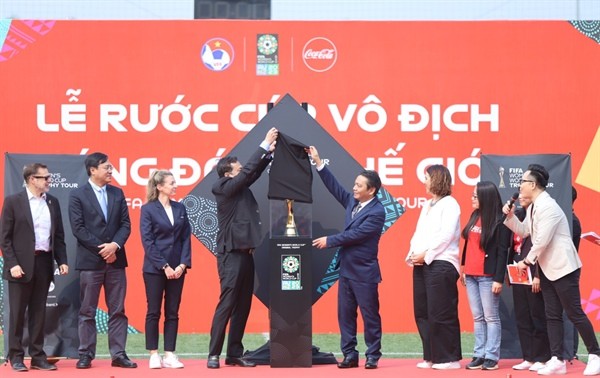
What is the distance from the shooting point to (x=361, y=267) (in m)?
7.22

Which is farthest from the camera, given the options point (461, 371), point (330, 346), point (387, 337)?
point (387, 337)

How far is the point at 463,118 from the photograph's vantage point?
10.4 metres

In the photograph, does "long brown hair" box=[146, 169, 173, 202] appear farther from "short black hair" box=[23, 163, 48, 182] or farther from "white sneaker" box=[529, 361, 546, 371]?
"white sneaker" box=[529, 361, 546, 371]

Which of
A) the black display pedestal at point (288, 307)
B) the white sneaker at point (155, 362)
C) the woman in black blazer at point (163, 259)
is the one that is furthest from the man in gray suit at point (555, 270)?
the white sneaker at point (155, 362)

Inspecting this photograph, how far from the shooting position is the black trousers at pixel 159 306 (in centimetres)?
727

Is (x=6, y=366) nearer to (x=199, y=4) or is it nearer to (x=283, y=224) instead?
(x=283, y=224)

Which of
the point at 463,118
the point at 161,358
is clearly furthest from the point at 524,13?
the point at 161,358

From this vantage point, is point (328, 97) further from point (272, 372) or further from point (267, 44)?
point (272, 372)

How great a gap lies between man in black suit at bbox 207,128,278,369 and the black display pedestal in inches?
7.1

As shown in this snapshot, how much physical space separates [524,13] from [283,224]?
14.4 ft

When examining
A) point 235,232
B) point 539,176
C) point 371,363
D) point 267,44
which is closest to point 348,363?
point 371,363

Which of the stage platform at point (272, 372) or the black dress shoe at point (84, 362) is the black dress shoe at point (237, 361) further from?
the black dress shoe at point (84, 362)

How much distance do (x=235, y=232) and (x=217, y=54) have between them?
11.9 feet

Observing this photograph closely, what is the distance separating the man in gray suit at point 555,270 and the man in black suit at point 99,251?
2.79m
